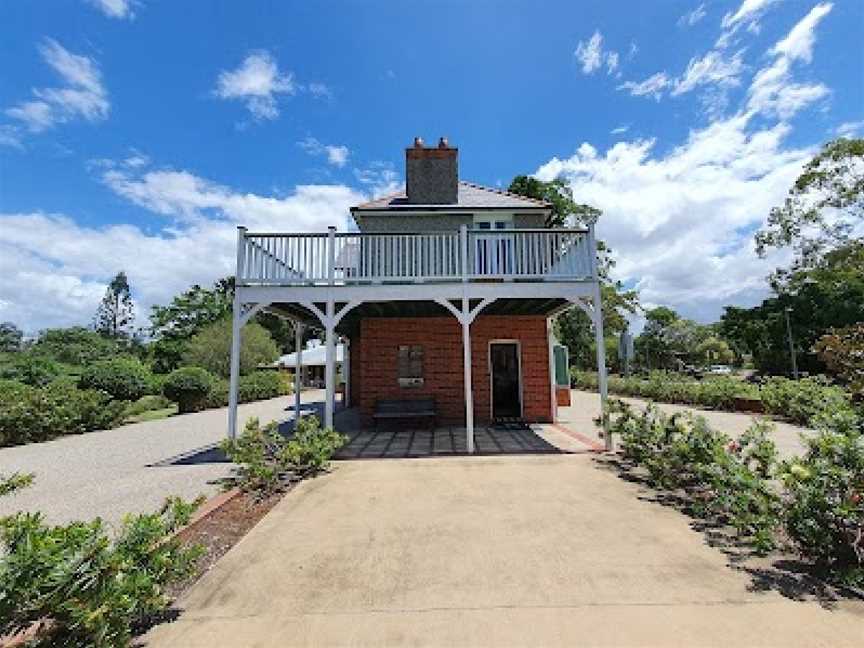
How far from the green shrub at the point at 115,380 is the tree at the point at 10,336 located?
175 ft

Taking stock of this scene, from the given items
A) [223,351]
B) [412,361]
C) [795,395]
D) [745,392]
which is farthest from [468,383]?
[223,351]

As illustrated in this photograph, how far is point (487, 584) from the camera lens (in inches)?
130

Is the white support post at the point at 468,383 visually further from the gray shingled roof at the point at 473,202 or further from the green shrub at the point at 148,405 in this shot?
the green shrub at the point at 148,405

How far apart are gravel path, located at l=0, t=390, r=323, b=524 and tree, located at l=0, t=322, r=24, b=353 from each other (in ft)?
194

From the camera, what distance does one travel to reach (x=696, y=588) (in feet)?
10.5

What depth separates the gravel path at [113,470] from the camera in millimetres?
5719

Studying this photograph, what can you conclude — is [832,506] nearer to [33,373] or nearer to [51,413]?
[51,413]

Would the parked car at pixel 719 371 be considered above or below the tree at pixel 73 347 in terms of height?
below

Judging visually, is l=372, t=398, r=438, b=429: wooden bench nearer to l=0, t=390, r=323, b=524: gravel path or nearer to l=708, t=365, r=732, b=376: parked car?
l=0, t=390, r=323, b=524: gravel path

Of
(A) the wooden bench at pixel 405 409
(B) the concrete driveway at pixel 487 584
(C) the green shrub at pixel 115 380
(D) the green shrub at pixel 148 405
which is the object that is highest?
(C) the green shrub at pixel 115 380

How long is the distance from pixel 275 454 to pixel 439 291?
4007 mm

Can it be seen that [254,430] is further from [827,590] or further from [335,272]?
[827,590]

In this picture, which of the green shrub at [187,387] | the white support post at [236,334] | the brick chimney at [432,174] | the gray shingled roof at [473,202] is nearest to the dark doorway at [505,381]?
the gray shingled roof at [473,202]

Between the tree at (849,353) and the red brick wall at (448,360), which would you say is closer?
the tree at (849,353)
